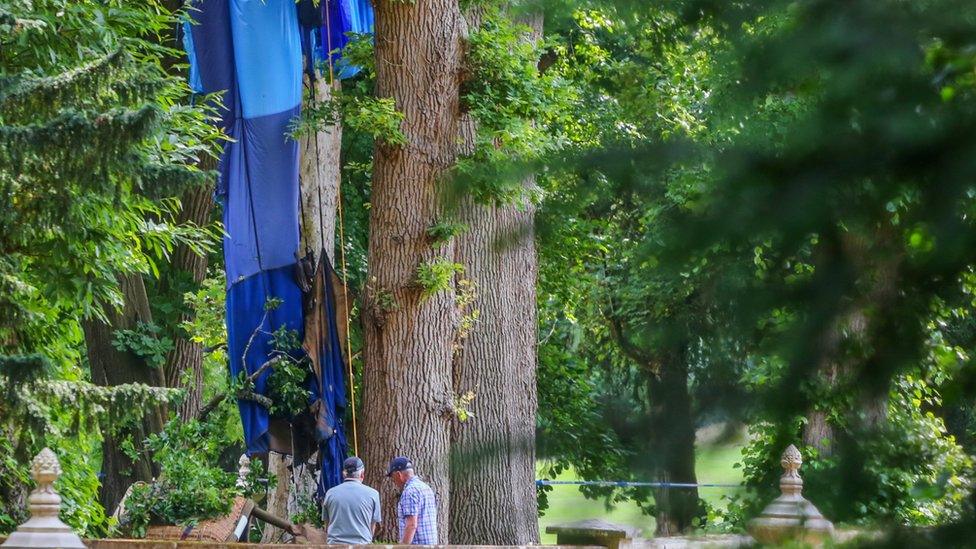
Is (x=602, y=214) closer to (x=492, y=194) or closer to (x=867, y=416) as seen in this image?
(x=492, y=194)

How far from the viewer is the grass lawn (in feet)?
7.66

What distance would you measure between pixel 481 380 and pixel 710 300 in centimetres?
1344

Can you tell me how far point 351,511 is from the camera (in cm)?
1220

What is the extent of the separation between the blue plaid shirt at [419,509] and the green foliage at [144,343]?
330 inches

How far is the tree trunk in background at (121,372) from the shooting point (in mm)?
20016

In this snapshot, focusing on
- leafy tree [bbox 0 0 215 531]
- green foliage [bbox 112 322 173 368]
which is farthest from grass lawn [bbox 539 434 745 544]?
green foliage [bbox 112 322 173 368]

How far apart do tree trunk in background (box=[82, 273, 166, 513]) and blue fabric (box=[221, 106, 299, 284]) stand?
4.57m

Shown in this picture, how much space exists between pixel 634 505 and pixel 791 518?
Result: 416 millimetres

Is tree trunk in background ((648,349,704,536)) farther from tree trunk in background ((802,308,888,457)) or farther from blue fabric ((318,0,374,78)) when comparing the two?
blue fabric ((318,0,374,78))

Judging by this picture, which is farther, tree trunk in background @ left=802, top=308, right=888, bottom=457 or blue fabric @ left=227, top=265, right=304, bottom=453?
blue fabric @ left=227, top=265, right=304, bottom=453

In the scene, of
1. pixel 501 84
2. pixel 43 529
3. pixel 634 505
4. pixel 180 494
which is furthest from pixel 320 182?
pixel 634 505

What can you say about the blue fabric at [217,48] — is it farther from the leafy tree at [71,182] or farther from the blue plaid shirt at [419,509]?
the blue plaid shirt at [419,509]

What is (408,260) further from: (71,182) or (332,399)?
(71,182)

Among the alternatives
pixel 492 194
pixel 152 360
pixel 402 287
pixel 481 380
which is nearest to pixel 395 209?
pixel 402 287
